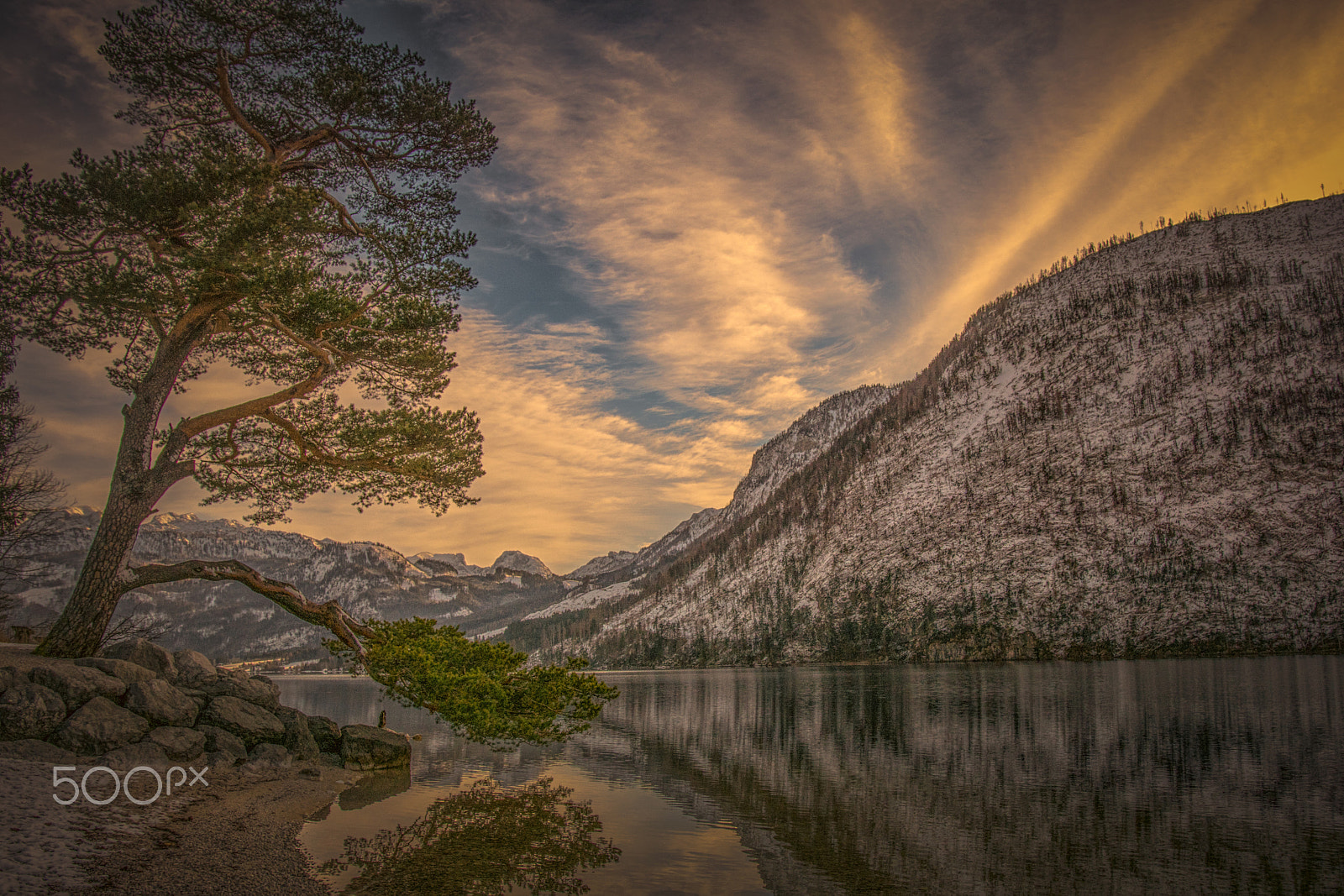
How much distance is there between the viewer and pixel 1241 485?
484 ft

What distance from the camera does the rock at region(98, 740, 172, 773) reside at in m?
15.3

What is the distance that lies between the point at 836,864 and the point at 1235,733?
29141 mm

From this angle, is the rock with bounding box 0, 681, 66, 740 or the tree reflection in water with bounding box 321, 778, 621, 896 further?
the rock with bounding box 0, 681, 66, 740

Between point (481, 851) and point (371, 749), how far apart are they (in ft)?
45.8

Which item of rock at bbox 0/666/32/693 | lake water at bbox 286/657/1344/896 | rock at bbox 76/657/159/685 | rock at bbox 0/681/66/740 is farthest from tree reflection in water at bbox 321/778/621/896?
rock at bbox 0/666/32/693

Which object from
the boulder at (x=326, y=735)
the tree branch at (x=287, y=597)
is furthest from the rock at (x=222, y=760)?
the boulder at (x=326, y=735)

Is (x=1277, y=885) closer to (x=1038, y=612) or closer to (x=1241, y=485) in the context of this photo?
(x=1038, y=612)

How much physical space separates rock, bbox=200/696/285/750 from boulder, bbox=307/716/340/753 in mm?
3217

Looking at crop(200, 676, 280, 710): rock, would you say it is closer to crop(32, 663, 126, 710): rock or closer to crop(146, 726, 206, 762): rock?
crop(146, 726, 206, 762): rock

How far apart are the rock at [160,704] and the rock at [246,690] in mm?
2336

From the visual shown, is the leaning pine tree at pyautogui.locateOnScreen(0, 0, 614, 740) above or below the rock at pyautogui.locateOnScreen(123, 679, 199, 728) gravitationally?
above

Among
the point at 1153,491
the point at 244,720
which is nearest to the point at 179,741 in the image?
the point at 244,720

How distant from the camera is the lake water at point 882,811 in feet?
45.3

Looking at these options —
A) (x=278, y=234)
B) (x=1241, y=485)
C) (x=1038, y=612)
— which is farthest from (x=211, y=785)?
(x=1241, y=485)
